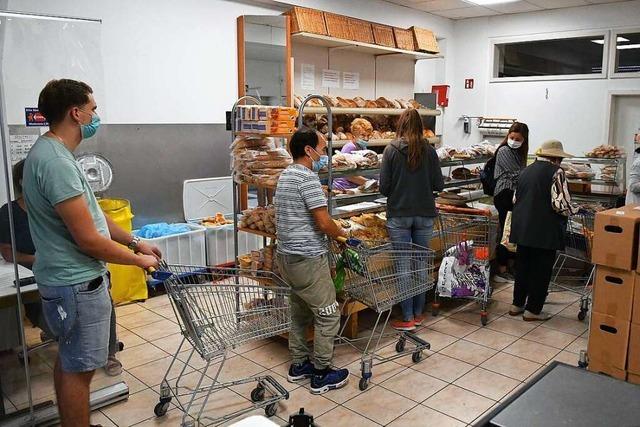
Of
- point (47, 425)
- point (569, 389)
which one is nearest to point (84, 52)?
point (47, 425)

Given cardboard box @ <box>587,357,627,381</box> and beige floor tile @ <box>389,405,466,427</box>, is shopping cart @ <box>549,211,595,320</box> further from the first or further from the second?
beige floor tile @ <box>389,405,466,427</box>

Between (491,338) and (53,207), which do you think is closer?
(53,207)

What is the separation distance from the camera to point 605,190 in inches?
253

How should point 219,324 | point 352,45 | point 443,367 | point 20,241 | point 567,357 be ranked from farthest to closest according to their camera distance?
point 352,45 < point 567,357 < point 443,367 < point 20,241 < point 219,324

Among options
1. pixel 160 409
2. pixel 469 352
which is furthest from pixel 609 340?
pixel 160 409

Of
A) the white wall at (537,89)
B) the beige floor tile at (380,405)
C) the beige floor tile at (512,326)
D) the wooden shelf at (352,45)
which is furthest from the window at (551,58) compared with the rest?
the beige floor tile at (380,405)

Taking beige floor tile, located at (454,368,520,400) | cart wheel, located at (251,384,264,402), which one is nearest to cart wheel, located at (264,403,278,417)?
cart wheel, located at (251,384,264,402)

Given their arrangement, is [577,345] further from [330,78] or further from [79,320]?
[330,78]

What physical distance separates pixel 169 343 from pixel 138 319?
683mm

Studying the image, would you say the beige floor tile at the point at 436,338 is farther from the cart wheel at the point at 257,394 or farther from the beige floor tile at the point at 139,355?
the beige floor tile at the point at 139,355

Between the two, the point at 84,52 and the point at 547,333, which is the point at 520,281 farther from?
the point at 84,52

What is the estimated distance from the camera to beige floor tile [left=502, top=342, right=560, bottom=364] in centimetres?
406

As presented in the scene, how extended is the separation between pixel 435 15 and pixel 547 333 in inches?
238

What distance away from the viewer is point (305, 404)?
11.0 ft
